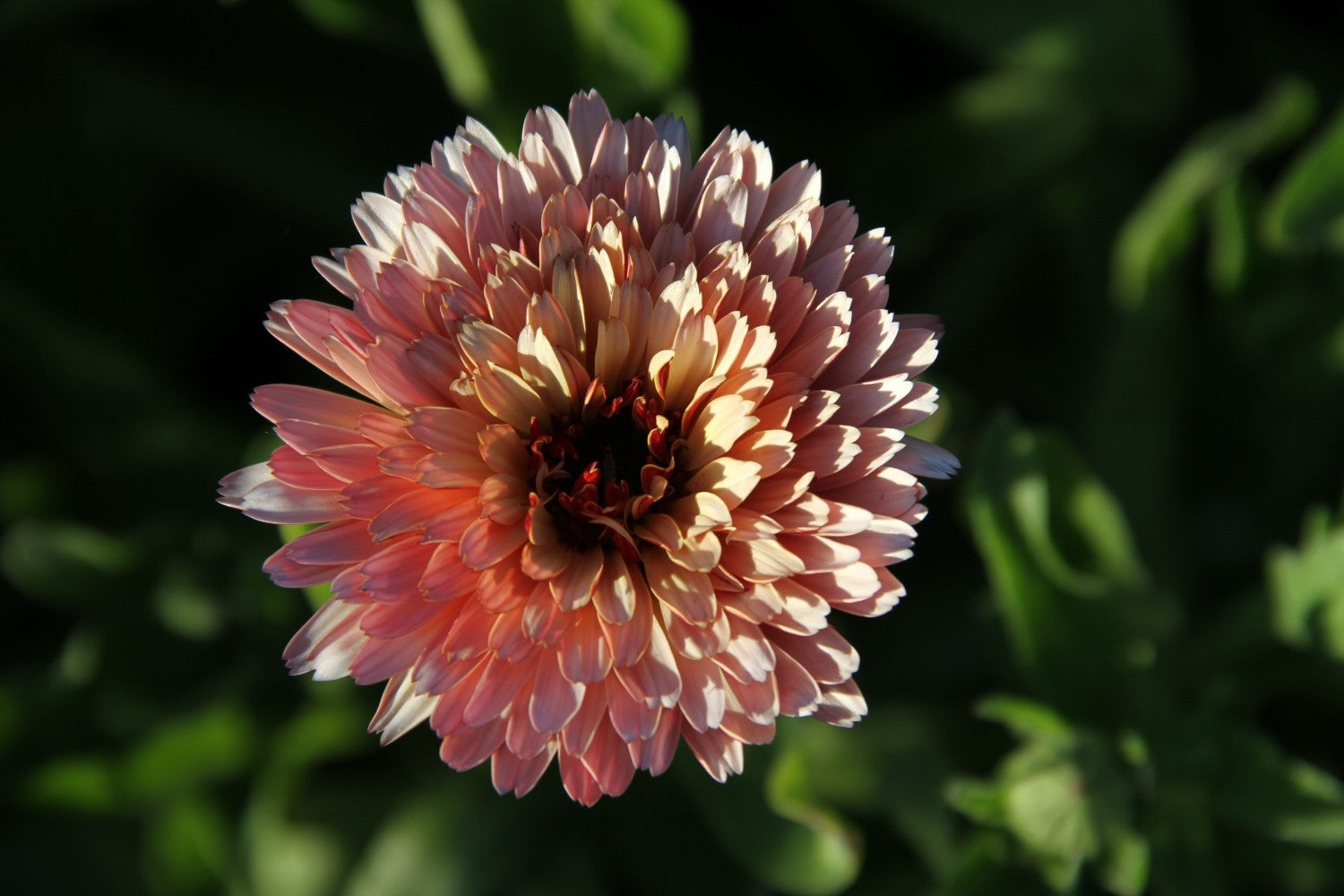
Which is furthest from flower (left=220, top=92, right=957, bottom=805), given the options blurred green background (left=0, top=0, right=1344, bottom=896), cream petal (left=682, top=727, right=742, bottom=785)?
blurred green background (left=0, top=0, right=1344, bottom=896)

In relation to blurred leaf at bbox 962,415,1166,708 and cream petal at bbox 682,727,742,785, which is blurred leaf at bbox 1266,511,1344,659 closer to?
blurred leaf at bbox 962,415,1166,708

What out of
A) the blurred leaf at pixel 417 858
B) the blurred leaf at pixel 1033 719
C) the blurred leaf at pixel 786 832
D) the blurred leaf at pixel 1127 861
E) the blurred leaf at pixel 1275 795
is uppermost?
the blurred leaf at pixel 1275 795

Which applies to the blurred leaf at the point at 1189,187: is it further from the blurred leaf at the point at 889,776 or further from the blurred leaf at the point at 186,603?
the blurred leaf at the point at 186,603

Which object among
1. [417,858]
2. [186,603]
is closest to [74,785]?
[186,603]

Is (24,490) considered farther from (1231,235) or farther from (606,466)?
(1231,235)

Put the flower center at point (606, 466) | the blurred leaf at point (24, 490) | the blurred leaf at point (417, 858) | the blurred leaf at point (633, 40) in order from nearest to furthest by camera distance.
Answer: the flower center at point (606, 466) < the blurred leaf at point (633, 40) < the blurred leaf at point (417, 858) < the blurred leaf at point (24, 490)

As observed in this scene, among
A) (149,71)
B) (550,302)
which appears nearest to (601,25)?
(550,302)

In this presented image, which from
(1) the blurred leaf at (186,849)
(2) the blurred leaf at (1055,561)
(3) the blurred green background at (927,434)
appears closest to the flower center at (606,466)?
(3) the blurred green background at (927,434)

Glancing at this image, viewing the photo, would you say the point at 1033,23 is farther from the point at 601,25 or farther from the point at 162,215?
the point at 162,215
